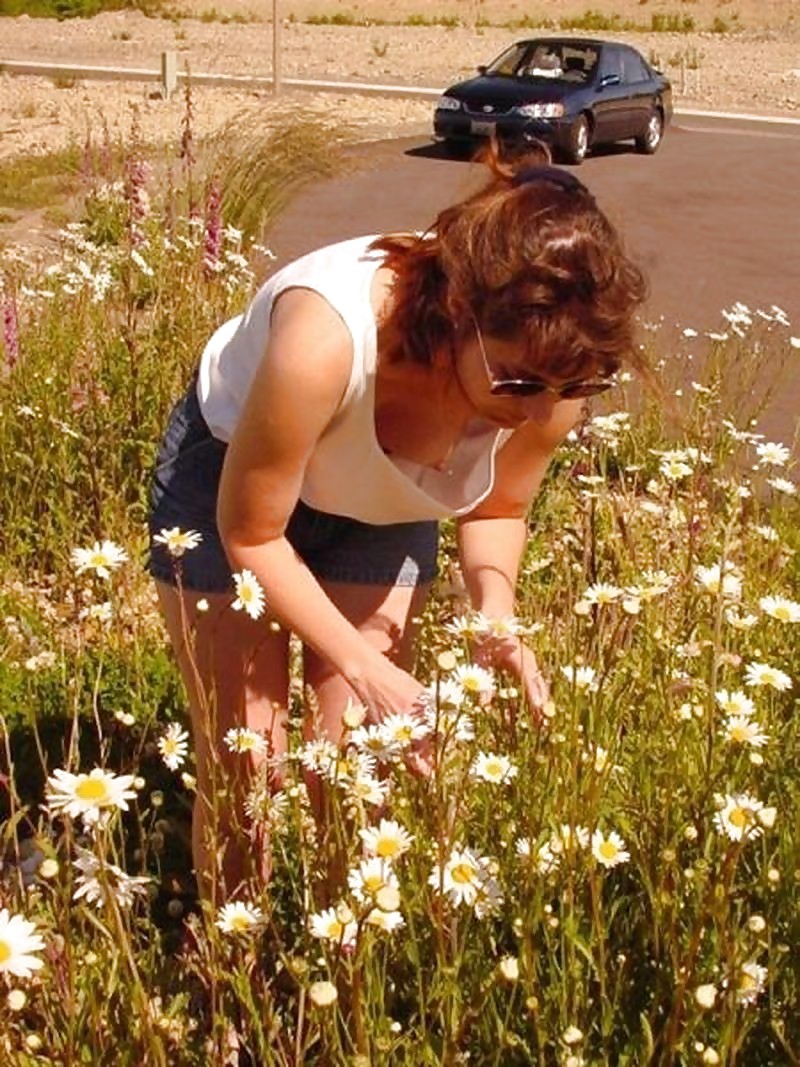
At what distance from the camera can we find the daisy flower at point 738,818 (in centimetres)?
186

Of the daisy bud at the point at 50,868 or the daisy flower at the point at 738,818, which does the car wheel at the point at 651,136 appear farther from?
the daisy bud at the point at 50,868

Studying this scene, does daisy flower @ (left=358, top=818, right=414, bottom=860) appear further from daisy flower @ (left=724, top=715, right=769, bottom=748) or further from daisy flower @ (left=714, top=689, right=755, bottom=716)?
daisy flower @ (left=714, top=689, right=755, bottom=716)

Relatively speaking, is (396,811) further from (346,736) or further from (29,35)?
(29,35)

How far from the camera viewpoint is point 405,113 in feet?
73.1

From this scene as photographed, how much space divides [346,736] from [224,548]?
27.2 inches

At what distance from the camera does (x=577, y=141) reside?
58.7ft

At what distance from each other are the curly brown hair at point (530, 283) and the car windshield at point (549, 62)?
54.9 feet

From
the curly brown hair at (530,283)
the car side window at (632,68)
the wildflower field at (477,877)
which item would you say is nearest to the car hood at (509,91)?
the car side window at (632,68)

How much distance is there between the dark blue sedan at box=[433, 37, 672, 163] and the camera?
17625mm

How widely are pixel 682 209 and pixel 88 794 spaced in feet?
45.6

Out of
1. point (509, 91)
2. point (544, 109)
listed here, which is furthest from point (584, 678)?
point (509, 91)

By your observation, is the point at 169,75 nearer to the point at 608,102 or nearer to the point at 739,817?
the point at 608,102

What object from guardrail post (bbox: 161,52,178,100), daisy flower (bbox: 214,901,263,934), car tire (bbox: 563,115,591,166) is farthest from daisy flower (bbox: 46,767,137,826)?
guardrail post (bbox: 161,52,178,100)

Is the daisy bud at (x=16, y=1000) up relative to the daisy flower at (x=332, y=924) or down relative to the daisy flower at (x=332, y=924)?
down
